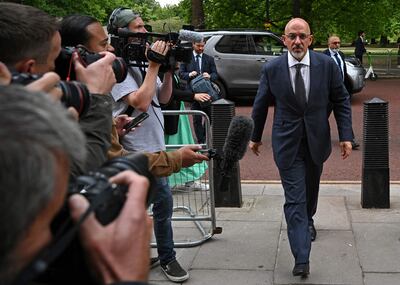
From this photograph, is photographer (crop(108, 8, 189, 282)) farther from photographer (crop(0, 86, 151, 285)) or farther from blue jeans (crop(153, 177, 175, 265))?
photographer (crop(0, 86, 151, 285))

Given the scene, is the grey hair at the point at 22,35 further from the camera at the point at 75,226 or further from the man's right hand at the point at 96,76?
the camera at the point at 75,226

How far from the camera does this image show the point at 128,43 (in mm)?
3895

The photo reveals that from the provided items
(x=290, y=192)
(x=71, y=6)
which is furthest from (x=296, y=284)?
(x=71, y=6)

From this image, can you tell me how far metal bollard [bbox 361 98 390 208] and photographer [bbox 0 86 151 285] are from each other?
5.10 metres

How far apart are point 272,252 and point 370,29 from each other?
966 inches

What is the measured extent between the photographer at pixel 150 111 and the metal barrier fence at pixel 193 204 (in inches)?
29.4

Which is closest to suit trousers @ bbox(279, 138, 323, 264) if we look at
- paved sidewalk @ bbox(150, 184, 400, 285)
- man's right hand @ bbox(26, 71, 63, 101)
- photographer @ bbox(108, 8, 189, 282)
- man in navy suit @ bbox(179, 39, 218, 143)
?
paved sidewalk @ bbox(150, 184, 400, 285)

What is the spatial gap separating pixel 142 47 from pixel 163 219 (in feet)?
4.06

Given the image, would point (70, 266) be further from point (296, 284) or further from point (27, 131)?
point (296, 284)

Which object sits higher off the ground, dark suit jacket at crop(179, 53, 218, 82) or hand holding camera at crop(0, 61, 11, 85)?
hand holding camera at crop(0, 61, 11, 85)

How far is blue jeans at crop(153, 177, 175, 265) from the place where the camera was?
4.35m

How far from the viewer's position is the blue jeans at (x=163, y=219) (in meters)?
4.35

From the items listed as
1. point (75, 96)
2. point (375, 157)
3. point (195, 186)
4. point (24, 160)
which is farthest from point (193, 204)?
point (24, 160)

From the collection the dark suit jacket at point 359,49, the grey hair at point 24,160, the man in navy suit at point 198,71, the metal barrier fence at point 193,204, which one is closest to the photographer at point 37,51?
the grey hair at point 24,160
